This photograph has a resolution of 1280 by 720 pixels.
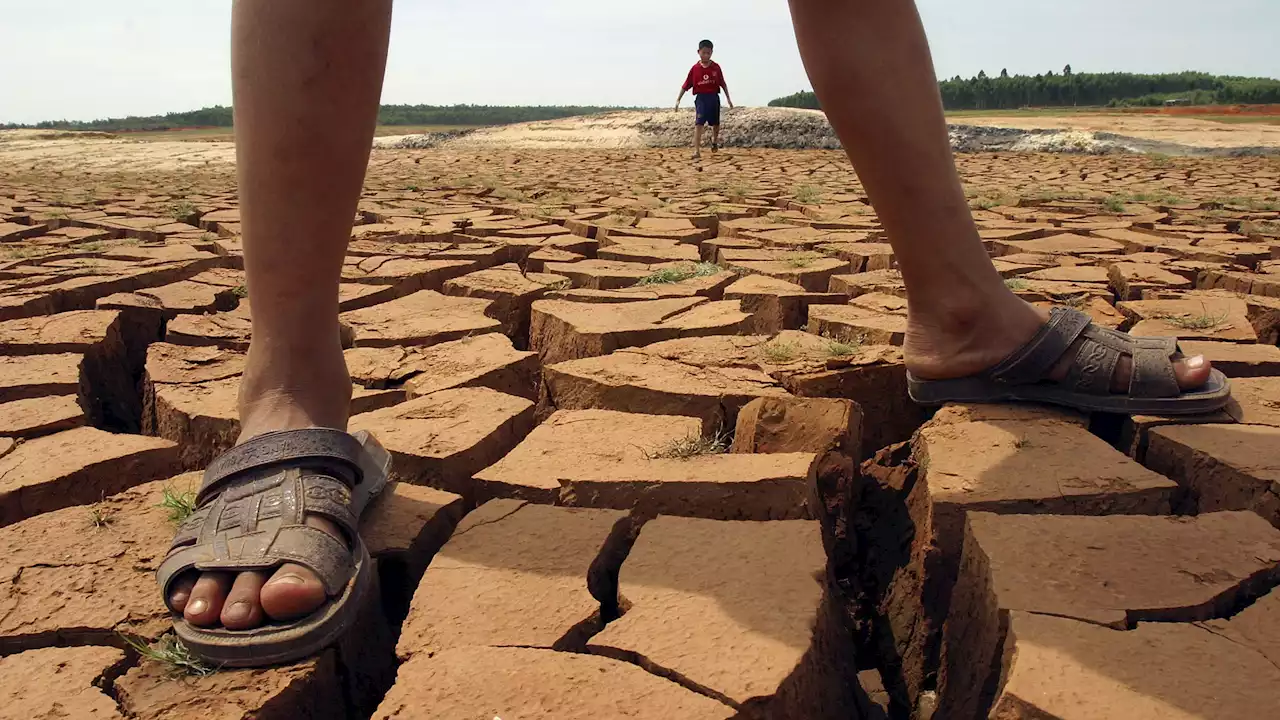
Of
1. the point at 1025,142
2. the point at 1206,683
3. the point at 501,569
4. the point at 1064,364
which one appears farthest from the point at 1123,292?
the point at 1025,142

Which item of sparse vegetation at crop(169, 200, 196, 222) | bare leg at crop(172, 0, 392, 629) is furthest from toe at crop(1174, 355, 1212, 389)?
sparse vegetation at crop(169, 200, 196, 222)

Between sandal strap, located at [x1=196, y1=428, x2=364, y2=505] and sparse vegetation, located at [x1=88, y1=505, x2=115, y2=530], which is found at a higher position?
sandal strap, located at [x1=196, y1=428, x2=364, y2=505]

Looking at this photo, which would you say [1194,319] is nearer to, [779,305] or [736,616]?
[779,305]

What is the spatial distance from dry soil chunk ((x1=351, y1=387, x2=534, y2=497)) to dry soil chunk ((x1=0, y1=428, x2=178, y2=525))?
340mm

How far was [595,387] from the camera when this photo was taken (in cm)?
181

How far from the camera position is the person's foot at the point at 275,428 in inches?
38.4

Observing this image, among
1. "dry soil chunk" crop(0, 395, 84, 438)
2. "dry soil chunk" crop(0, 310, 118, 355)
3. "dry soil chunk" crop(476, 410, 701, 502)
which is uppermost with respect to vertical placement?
"dry soil chunk" crop(0, 310, 118, 355)

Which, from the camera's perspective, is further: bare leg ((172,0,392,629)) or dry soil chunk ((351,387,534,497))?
dry soil chunk ((351,387,534,497))

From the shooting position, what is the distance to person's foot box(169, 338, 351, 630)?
976 millimetres

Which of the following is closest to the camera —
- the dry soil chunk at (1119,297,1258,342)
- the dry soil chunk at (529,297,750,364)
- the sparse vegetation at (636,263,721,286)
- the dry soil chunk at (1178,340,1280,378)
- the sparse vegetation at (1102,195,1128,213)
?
the dry soil chunk at (1178,340,1280,378)

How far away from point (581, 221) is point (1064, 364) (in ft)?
9.70

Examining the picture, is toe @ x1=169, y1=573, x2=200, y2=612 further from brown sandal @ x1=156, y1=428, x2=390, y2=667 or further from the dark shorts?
the dark shorts

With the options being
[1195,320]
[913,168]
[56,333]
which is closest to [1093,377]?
[913,168]

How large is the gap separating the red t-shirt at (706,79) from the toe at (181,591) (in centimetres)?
1040
